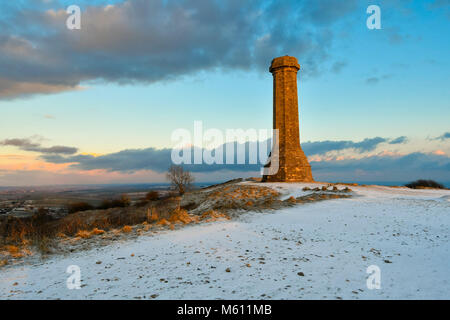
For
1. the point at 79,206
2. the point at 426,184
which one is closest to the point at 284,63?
the point at 426,184

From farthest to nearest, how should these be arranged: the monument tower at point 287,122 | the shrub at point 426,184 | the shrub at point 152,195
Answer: the shrub at point 152,195, the shrub at point 426,184, the monument tower at point 287,122

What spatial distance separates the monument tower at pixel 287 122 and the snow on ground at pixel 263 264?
540 inches

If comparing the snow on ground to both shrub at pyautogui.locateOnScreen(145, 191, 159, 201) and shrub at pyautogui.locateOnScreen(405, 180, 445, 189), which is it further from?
shrub at pyautogui.locateOnScreen(145, 191, 159, 201)

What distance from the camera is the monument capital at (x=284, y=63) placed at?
23.5 m

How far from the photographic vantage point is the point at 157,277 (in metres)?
5.22

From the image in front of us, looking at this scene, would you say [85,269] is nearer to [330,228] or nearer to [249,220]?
[249,220]

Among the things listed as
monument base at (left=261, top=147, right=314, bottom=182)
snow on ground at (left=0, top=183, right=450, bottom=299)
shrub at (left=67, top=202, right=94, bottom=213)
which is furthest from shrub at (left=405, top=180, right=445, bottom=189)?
shrub at (left=67, top=202, right=94, bottom=213)

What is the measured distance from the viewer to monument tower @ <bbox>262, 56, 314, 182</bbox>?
23516mm

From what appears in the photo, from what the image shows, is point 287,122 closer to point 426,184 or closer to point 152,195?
point 426,184

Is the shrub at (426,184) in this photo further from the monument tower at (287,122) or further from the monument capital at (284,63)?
the monument capital at (284,63)

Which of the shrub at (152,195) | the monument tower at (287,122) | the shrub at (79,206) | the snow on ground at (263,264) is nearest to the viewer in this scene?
the snow on ground at (263,264)

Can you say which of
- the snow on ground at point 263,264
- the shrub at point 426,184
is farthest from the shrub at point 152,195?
the shrub at point 426,184

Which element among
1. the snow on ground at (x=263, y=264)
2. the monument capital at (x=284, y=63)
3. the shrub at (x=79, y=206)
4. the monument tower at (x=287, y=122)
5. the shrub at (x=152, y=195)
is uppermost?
the monument capital at (x=284, y=63)

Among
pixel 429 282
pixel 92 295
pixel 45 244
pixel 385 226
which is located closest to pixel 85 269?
pixel 92 295
